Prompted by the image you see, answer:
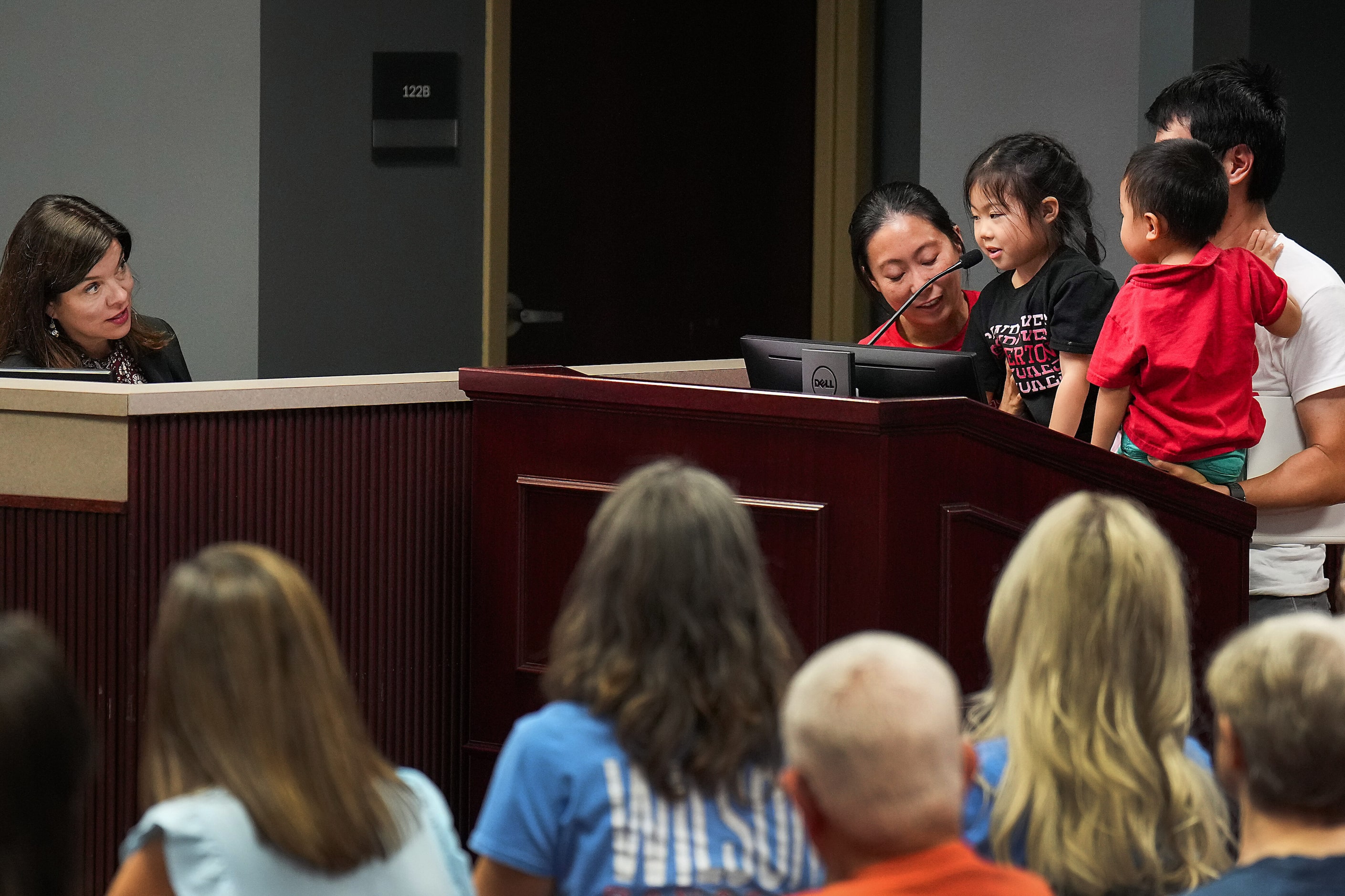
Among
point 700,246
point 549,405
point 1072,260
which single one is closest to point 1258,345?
point 1072,260

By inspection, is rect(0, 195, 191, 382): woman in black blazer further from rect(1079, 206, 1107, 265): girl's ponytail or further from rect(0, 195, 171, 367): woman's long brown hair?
rect(1079, 206, 1107, 265): girl's ponytail

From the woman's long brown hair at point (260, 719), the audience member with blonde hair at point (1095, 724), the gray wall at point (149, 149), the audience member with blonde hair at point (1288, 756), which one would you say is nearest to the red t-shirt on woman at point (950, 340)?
the audience member with blonde hair at point (1095, 724)

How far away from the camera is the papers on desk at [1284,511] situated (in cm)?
314

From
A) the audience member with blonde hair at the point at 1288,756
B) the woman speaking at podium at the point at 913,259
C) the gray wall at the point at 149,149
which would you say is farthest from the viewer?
the gray wall at the point at 149,149

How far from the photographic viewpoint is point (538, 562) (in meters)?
2.88

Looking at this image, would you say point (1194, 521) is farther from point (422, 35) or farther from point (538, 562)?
point (422, 35)

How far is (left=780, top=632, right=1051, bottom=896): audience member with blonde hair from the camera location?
1353 millimetres

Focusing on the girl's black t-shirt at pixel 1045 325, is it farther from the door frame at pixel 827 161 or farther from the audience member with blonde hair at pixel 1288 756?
the door frame at pixel 827 161

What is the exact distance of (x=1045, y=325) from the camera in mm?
3361

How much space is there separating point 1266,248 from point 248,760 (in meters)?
2.29

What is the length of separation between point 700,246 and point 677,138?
1.18 ft

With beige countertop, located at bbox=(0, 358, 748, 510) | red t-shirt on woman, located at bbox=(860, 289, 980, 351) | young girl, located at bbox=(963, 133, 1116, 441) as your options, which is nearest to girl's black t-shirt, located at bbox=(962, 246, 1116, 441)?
young girl, located at bbox=(963, 133, 1116, 441)

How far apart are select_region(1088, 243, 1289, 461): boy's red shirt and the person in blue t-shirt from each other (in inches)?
58.3

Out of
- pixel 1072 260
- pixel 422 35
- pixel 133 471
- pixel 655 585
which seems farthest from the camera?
pixel 422 35
